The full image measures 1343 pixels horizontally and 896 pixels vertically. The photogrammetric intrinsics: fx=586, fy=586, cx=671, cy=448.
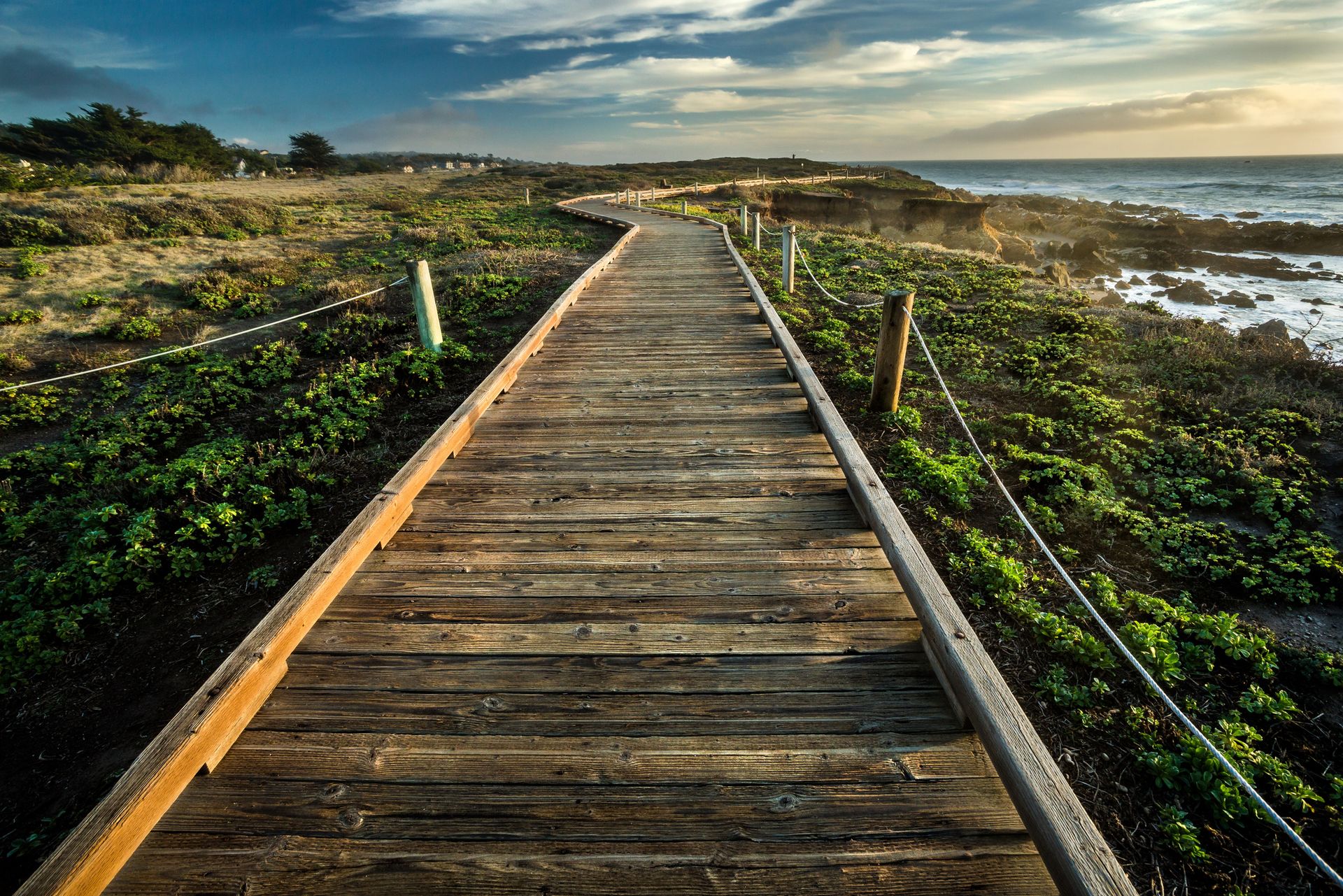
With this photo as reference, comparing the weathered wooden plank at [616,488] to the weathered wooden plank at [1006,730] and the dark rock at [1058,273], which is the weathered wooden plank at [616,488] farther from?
the dark rock at [1058,273]

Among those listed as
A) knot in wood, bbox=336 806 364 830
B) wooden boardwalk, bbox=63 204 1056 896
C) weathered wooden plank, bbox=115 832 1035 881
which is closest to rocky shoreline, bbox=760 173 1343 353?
wooden boardwalk, bbox=63 204 1056 896

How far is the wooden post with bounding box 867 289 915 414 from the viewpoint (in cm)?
537

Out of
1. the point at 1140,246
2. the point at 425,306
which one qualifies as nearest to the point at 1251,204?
the point at 1140,246

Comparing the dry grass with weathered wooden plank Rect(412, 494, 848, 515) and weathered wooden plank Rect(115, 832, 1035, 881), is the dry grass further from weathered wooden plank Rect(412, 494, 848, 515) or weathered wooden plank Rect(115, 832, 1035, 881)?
weathered wooden plank Rect(115, 832, 1035, 881)

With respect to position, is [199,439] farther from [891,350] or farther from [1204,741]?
[1204,741]

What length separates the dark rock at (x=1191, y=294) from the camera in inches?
814

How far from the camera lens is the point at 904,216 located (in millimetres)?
36312

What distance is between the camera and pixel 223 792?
2.11 m

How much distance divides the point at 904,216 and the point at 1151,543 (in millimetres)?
37061

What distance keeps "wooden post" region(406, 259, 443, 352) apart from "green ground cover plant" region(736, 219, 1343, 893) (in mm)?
5015

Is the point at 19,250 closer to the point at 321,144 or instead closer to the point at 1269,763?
the point at 1269,763

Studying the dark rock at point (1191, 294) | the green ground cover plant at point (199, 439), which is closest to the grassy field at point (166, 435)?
the green ground cover plant at point (199, 439)

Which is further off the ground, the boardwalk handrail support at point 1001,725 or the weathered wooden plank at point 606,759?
the boardwalk handrail support at point 1001,725

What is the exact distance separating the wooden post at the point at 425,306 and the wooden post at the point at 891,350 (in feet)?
16.9
